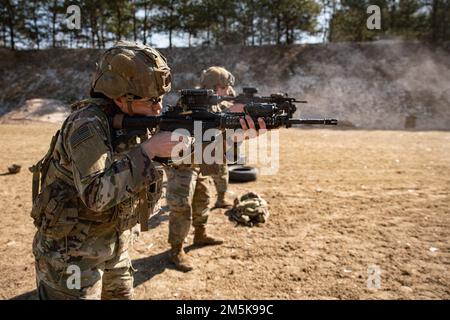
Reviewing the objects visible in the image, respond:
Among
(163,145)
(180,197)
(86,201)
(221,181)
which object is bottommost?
(221,181)

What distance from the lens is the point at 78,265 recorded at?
87.6 inches

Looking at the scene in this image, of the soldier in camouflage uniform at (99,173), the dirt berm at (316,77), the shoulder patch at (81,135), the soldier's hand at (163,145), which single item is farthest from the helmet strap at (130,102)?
the dirt berm at (316,77)

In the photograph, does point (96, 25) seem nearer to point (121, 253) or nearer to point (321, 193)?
point (321, 193)

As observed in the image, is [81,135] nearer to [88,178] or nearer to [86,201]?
[88,178]

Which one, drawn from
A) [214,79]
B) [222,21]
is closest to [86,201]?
[214,79]

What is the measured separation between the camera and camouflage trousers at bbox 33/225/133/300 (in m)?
2.17

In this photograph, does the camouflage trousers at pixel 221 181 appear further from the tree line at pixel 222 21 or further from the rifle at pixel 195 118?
the tree line at pixel 222 21

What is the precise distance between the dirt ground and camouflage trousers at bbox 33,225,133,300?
4.69 feet

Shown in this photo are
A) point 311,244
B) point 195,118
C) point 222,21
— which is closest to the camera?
point 195,118

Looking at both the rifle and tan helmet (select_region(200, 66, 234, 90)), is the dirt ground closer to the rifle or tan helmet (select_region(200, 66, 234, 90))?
the rifle

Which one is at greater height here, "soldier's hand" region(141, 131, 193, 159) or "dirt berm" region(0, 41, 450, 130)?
"dirt berm" region(0, 41, 450, 130)

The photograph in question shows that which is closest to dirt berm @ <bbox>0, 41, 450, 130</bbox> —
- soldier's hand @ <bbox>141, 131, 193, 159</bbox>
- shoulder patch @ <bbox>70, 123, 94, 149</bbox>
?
soldier's hand @ <bbox>141, 131, 193, 159</bbox>

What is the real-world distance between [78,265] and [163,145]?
924 mm
